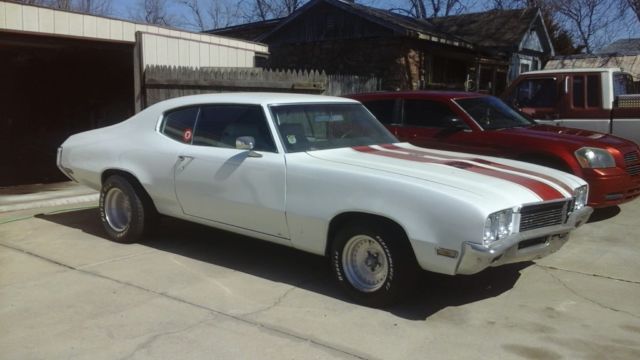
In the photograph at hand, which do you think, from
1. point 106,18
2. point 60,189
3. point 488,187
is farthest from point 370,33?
point 488,187

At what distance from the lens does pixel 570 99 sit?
31.9 ft

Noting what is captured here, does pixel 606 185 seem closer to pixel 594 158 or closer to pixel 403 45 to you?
pixel 594 158

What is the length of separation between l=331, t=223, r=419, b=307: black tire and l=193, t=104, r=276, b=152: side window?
1062mm

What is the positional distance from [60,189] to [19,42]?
3008mm

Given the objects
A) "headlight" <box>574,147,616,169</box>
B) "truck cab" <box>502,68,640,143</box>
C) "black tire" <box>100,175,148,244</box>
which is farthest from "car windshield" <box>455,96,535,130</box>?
"black tire" <box>100,175,148,244</box>

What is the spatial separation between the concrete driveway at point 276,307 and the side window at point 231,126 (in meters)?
1.14

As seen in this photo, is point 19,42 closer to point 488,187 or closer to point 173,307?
point 173,307

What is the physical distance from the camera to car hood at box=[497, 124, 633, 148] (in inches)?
294

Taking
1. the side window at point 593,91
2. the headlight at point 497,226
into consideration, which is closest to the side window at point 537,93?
the side window at point 593,91

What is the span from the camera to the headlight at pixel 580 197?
5.01 metres

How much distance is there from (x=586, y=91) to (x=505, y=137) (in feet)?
9.48

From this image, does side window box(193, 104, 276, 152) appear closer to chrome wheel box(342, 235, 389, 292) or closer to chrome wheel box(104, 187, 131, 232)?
chrome wheel box(342, 235, 389, 292)

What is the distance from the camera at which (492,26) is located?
22.8 meters

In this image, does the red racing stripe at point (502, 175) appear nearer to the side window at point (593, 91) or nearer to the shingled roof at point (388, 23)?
the side window at point (593, 91)
